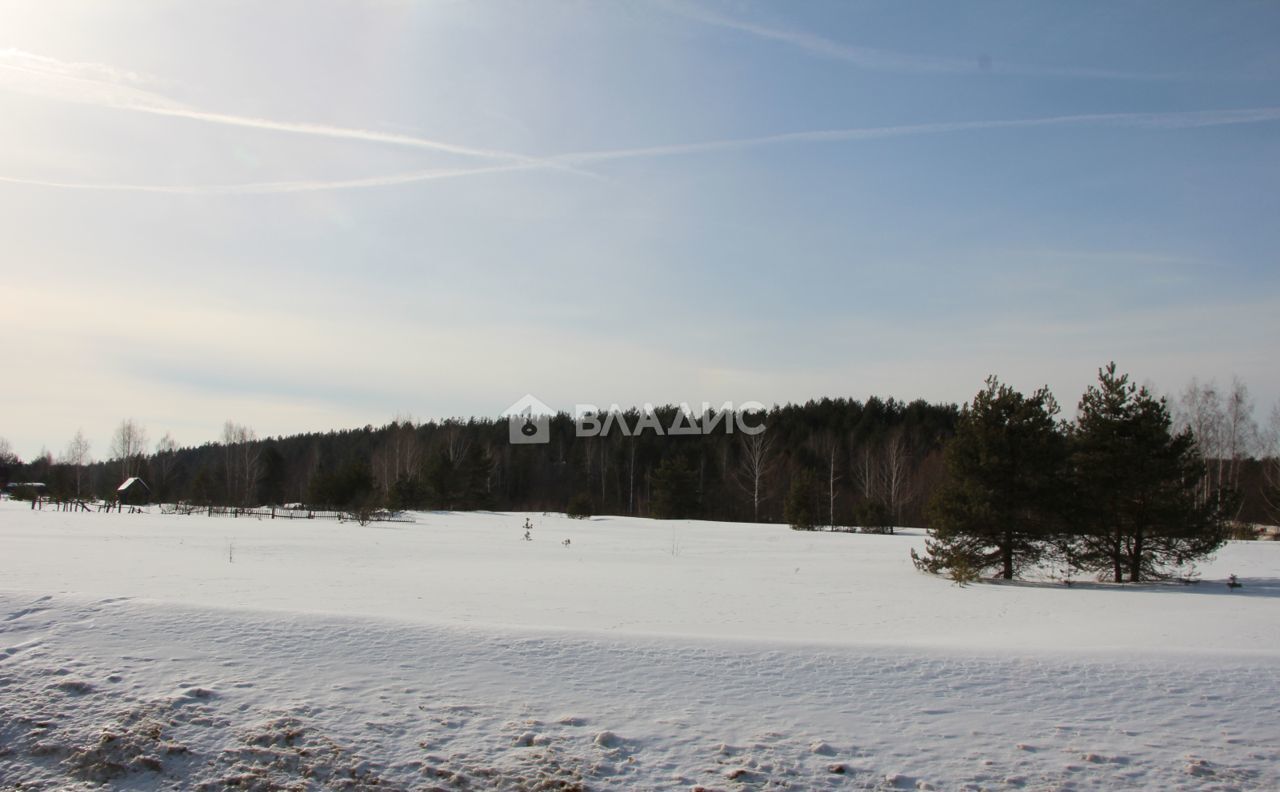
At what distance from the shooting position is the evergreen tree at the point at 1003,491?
70.9ft

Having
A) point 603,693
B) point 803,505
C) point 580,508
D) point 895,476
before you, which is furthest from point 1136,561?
point 580,508

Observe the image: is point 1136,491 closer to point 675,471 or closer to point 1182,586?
point 1182,586

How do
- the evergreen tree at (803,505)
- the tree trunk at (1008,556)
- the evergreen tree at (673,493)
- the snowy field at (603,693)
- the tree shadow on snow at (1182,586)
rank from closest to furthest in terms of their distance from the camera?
the snowy field at (603,693), the tree shadow on snow at (1182,586), the tree trunk at (1008,556), the evergreen tree at (803,505), the evergreen tree at (673,493)

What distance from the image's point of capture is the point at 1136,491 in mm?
21156

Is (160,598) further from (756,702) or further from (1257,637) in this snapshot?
(1257,637)

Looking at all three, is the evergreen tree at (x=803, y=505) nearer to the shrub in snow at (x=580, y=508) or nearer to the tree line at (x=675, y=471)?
the tree line at (x=675, y=471)

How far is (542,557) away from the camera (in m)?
26.3

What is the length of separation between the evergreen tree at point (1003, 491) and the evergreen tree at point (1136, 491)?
896 millimetres

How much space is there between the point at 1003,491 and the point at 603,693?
55.0 feet

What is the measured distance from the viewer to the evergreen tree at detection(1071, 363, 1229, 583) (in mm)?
20719

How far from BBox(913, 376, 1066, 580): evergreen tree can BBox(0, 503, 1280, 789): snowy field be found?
20.2 ft

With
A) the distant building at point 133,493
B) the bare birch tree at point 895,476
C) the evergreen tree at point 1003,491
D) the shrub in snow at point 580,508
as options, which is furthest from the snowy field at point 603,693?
the distant building at point 133,493

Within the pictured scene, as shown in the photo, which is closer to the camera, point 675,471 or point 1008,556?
point 1008,556

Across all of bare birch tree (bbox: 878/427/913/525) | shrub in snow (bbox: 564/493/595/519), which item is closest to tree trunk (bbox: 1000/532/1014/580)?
bare birch tree (bbox: 878/427/913/525)
